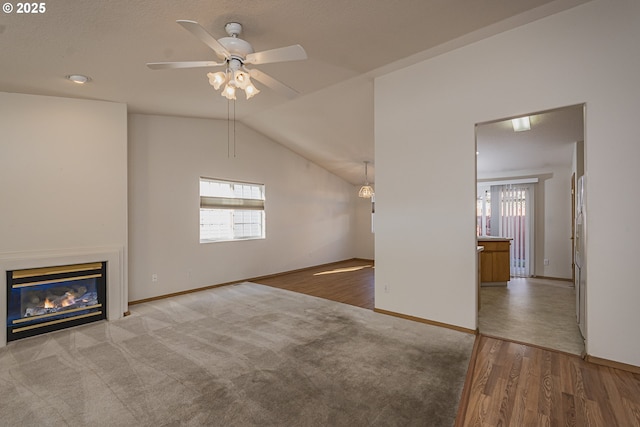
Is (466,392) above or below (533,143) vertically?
below

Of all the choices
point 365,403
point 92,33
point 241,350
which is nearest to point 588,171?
point 365,403

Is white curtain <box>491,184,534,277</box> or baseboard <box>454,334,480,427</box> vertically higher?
white curtain <box>491,184,534,277</box>

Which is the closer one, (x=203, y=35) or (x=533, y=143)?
(x=203, y=35)

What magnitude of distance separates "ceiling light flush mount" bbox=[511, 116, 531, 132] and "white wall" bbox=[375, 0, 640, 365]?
3.29 feet

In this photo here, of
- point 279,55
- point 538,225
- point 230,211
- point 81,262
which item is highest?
point 279,55

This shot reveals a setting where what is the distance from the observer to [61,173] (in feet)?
11.8

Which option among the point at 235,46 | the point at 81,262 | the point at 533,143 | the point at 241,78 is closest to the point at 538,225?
the point at 533,143

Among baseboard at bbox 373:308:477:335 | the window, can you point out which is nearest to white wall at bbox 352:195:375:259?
the window

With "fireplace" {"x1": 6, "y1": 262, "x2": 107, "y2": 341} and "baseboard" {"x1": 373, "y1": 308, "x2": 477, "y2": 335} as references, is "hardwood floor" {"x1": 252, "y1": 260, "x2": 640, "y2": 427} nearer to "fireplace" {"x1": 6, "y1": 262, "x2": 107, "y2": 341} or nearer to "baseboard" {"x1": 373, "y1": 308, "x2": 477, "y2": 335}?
"baseboard" {"x1": 373, "y1": 308, "x2": 477, "y2": 335}

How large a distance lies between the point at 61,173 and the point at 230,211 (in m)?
2.71

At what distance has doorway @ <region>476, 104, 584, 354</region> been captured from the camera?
336 cm

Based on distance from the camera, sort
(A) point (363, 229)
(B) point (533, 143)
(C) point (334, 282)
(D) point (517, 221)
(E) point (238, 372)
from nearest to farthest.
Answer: (E) point (238, 372)
(B) point (533, 143)
(C) point (334, 282)
(D) point (517, 221)
(A) point (363, 229)

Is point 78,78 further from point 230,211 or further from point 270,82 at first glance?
point 230,211

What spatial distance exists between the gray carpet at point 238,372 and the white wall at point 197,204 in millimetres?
1266
